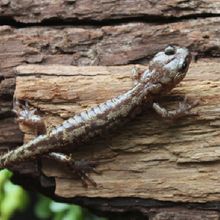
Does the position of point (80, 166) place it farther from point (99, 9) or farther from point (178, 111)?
point (99, 9)

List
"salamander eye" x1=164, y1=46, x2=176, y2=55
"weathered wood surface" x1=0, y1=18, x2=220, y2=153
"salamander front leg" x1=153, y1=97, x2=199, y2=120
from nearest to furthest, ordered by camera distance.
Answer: "salamander front leg" x1=153, y1=97, x2=199, y2=120 < "salamander eye" x1=164, y1=46, x2=176, y2=55 < "weathered wood surface" x1=0, y1=18, x2=220, y2=153

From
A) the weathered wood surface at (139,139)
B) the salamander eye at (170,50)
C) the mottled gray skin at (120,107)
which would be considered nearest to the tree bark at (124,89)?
the weathered wood surface at (139,139)

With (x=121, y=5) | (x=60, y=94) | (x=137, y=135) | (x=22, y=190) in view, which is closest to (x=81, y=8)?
(x=121, y=5)

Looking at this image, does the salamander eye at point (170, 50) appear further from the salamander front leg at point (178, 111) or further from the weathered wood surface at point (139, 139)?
the salamander front leg at point (178, 111)

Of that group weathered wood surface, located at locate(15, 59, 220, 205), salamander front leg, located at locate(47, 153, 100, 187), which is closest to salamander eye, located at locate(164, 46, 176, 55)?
weathered wood surface, located at locate(15, 59, 220, 205)

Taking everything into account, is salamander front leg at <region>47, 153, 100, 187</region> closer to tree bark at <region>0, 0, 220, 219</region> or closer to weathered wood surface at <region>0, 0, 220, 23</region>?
tree bark at <region>0, 0, 220, 219</region>

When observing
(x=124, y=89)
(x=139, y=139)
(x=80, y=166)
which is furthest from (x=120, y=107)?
(x=80, y=166)
